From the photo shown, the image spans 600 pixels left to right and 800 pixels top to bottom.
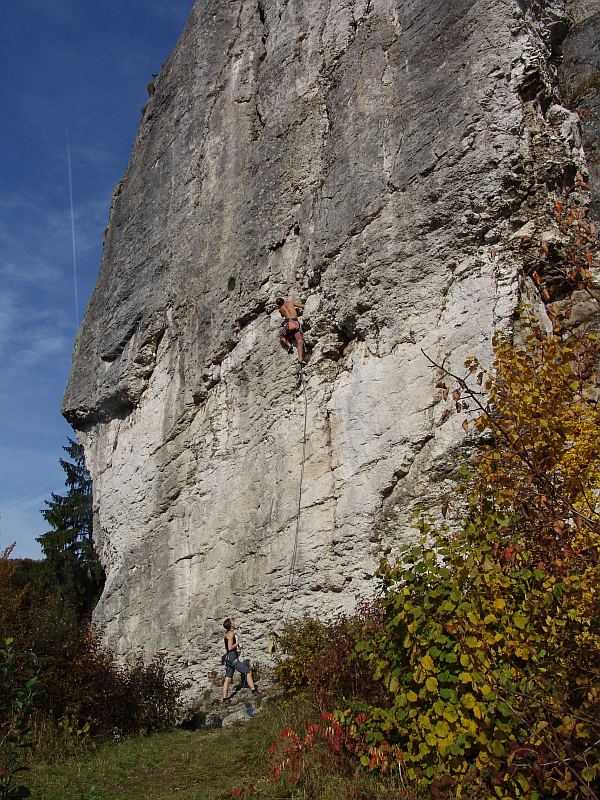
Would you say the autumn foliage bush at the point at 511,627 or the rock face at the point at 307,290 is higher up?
the rock face at the point at 307,290

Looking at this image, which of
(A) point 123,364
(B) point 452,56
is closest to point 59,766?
(A) point 123,364

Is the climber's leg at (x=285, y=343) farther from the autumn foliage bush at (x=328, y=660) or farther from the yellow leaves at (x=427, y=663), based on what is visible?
→ the yellow leaves at (x=427, y=663)

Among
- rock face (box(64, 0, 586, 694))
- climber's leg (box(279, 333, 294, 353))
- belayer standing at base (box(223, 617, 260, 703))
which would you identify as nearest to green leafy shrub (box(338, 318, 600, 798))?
rock face (box(64, 0, 586, 694))

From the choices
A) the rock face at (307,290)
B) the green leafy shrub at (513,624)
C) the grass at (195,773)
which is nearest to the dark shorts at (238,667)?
the rock face at (307,290)

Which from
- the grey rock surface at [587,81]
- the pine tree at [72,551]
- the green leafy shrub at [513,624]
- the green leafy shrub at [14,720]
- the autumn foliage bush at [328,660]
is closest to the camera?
the green leafy shrub at [14,720]

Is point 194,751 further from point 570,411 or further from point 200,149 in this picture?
point 200,149

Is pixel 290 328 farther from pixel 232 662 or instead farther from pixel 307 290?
pixel 232 662

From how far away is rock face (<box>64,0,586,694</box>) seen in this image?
872cm

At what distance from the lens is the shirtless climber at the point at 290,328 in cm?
1067

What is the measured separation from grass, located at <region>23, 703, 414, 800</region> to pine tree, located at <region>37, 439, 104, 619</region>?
9.63 metres

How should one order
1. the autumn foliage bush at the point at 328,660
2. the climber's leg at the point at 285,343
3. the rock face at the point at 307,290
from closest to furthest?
1. the autumn foliage bush at the point at 328,660
2. the rock face at the point at 307,290
3. the climber's leg at the point at 285,343

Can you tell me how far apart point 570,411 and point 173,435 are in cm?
932

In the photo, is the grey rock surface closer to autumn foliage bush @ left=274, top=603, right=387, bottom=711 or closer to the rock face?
the rock face

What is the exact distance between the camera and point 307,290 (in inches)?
432
